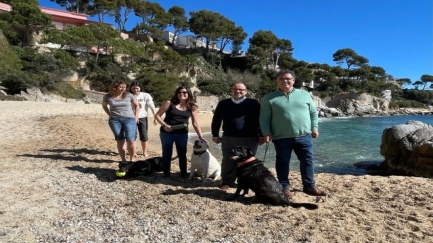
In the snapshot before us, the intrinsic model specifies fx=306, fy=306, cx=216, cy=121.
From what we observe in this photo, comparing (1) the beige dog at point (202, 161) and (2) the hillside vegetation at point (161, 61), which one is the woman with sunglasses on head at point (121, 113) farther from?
(2) the hillside vegetation at point (161, 61)

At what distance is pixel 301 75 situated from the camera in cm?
5925

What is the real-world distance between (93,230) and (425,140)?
979cm

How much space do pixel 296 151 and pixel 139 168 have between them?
273 centimetres

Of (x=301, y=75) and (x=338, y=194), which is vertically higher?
(x=301, y=75)

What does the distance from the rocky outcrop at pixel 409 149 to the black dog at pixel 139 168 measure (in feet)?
25.4

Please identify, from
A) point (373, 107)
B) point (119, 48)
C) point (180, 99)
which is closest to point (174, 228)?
point (180, 99)

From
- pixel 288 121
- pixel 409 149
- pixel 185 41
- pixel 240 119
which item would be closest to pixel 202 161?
pixel 240 119

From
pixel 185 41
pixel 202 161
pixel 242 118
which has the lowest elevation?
pixel 202 161

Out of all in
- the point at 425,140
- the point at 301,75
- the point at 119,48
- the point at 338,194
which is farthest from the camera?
the point at 301,75

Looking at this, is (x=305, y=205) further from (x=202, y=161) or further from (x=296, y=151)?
(x=202, y=161)

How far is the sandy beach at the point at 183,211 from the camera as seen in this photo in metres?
3.23

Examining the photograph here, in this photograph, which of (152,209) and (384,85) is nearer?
(152,209)

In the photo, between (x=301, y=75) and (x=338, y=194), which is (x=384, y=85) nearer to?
(x=301, y=75)

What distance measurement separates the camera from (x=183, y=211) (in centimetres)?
386
